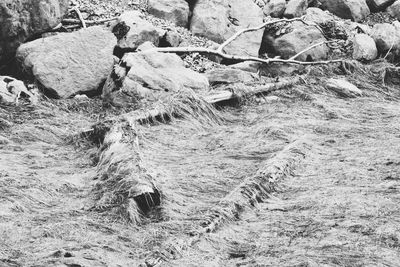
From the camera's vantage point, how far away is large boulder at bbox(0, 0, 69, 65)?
25.6ft

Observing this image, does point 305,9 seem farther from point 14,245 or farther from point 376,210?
point 14,245

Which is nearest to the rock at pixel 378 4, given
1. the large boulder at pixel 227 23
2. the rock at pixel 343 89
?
the large boulder at pixel 227 23

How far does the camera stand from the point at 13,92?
7.21 meters

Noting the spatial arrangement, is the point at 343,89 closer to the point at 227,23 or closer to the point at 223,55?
the point at 223,55

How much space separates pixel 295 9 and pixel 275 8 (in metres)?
0.43

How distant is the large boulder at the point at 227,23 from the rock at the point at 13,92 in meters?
4.08

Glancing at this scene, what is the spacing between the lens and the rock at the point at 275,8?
12.0 m

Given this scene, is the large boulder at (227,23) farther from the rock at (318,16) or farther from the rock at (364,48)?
the rock at (364,48)

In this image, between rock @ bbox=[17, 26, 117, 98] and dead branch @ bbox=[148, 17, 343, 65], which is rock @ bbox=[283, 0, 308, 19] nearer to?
dead branch @ bbox=[148, 17, 343, 65]

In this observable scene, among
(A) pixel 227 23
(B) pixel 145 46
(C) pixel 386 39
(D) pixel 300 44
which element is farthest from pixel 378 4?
(B) pixel 145 46

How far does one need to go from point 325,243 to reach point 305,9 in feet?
30.6

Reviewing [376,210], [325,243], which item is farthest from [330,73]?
[325,243]

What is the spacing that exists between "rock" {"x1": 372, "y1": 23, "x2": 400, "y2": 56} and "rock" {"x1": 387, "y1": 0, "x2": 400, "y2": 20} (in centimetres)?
187

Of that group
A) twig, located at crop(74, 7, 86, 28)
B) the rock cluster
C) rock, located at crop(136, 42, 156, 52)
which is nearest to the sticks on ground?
the rock cluster
